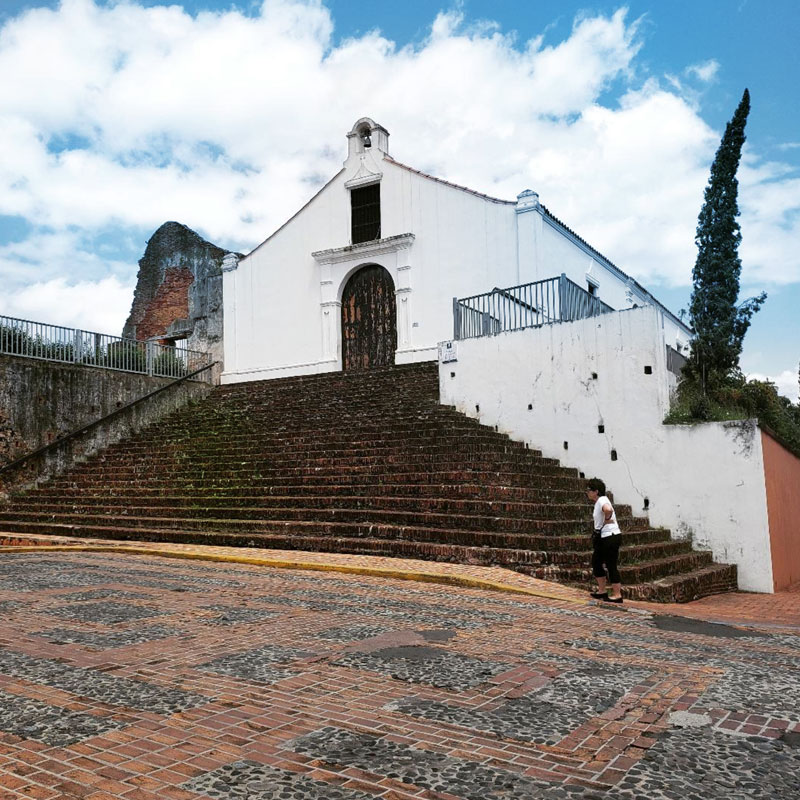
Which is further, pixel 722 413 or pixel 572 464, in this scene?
pixel 572 464

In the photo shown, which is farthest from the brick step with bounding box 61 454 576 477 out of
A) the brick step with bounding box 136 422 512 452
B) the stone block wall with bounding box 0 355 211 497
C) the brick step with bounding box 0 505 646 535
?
the stone block wall with bounding box 0 355 211 497

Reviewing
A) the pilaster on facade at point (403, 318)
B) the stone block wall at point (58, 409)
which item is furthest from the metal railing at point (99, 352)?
the pilaster on facade at point (403, 318)

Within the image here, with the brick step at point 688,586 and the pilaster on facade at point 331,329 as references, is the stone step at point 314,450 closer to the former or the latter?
the brick step at point 688,586

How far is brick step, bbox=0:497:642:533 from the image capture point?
961 centimetres

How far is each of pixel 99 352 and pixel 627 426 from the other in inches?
517

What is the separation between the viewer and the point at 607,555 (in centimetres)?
746

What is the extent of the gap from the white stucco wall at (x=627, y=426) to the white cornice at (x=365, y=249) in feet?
23.2

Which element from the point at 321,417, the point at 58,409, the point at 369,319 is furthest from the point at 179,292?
the point at 321,417

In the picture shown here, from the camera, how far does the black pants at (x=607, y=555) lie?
7445 mm

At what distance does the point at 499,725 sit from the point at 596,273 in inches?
891

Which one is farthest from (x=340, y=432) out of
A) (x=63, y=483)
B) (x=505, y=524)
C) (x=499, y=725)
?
(x=499, y=725)

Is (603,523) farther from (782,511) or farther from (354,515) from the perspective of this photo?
(782,511)

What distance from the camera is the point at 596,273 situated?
24.5 m

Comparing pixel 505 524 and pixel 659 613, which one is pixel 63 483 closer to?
pixel 505 524
